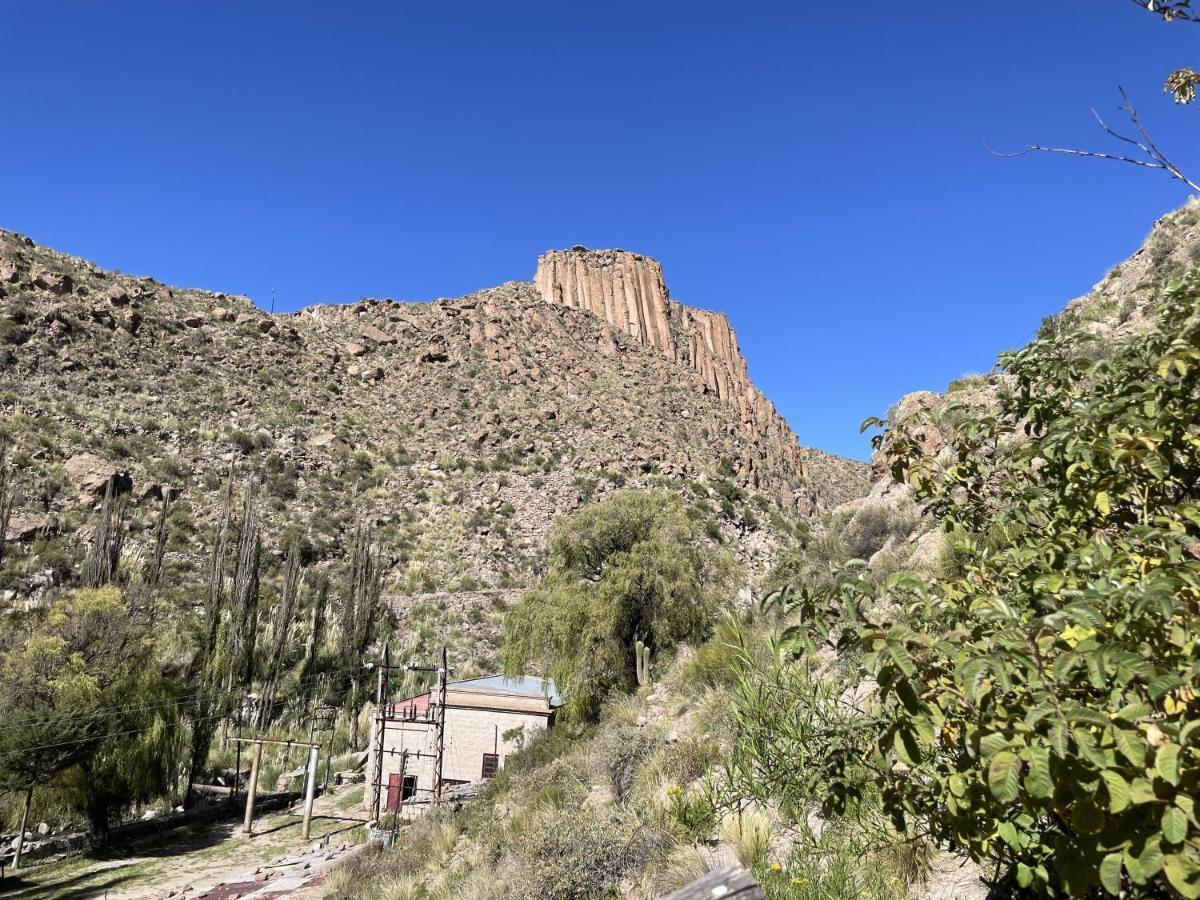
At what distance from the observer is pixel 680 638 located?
18.6 metres

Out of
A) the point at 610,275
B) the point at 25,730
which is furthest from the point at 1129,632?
the point at 610,275

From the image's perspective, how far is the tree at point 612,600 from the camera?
18.2m

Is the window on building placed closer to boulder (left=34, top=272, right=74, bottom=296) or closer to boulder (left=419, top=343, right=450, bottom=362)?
boulder (left=419, top=343, right=450, bottom=362)

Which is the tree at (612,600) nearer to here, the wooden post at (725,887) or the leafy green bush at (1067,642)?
the leafy green bush at (1067,642)

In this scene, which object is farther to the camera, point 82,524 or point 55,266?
point 55,266

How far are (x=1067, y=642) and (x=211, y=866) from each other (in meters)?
23.5

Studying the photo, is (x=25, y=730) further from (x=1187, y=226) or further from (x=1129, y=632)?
(x=1187, y=226)

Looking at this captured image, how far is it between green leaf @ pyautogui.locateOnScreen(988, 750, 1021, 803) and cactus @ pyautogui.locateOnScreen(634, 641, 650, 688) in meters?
15.5

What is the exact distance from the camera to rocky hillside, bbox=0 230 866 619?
116 ft

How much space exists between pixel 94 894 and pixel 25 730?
17.5ft

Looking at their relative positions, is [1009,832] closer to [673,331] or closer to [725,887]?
[725,887]

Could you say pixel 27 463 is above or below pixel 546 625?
above

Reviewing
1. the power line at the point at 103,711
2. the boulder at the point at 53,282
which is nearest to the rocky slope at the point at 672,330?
the boulder at the point at 53,282

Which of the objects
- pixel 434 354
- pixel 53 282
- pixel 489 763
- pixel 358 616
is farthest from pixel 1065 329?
pixel 53 282
